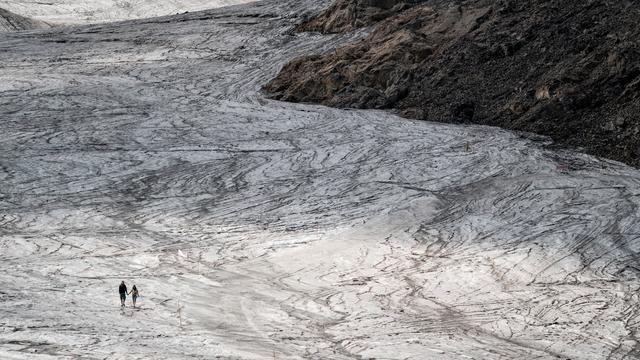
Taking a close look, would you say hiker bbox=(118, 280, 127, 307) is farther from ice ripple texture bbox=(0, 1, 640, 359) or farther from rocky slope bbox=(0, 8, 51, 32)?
rocky slope bbox=(0, 8, 51, 32)

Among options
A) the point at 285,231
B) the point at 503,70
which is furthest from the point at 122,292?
the point at 503,70

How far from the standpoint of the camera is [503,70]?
40000 mm

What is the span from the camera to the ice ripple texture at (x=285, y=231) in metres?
21.7

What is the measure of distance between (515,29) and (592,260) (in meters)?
17.1

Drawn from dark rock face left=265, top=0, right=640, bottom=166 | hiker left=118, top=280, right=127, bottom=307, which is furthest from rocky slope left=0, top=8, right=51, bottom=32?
hiker left=118, top=280, right=127, bottom=307

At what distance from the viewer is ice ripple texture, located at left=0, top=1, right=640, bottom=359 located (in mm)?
21703

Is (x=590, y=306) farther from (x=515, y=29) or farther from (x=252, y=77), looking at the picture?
(x=252, y=77)

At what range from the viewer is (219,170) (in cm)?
3512

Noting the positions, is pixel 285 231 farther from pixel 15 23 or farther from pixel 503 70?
pixel 15 23

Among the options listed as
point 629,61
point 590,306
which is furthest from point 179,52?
point 590,306

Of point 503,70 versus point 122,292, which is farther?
point 503,70

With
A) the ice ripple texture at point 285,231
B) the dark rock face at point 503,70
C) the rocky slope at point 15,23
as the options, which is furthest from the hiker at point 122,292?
the rocky slope at point 15,23

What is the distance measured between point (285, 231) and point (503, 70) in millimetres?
14238

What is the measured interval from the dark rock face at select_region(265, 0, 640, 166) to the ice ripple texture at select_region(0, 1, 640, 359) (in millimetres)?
1372
